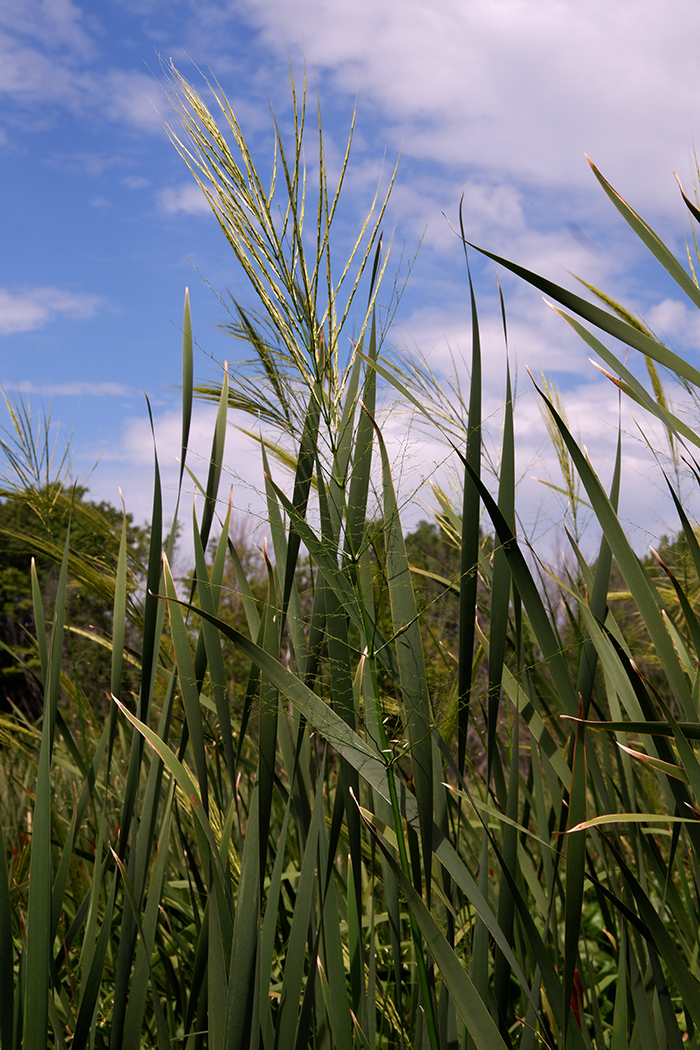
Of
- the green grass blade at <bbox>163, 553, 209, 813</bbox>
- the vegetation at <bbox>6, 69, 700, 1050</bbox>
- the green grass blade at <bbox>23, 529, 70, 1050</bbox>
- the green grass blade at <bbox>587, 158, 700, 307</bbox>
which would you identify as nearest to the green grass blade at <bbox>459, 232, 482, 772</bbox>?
the vegetation at <bbox>6, 69, 700, 1050</bbox>

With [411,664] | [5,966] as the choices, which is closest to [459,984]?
[411,664]

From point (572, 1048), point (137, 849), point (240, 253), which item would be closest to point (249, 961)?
point (137, 849)

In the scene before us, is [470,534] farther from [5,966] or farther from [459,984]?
[5,966]

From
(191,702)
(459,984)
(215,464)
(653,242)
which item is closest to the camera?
(459,984)

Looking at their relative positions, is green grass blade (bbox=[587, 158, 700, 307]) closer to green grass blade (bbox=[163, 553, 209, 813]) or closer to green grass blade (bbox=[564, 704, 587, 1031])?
green grass blade (bbox=[564, 704, 587, 1031])

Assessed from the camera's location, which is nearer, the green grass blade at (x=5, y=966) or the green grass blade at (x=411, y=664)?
the green grass blade at (x=411, y=664)

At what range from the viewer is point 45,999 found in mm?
799

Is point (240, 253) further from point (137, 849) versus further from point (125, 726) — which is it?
point (125, 726)

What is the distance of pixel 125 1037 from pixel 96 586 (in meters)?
0.70

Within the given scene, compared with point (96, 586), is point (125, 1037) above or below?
below

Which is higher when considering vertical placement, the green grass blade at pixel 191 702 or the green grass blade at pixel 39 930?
the green grass blade at pixel 191 702

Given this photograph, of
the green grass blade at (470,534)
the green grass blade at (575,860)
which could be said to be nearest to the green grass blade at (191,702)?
the green grass blade at (470,534)

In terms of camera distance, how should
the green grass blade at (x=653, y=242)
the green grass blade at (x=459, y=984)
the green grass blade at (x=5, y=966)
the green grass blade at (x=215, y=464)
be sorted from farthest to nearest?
the green grass blade at (x=215, y=464) → the green grass blade at (x=5, y=966) → the green grass blade at (x=653, y=242) → the green grass blade at (x=459, y=984)

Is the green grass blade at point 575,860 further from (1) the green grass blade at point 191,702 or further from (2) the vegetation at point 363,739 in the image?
(1) the green grass blade at point 191,702
